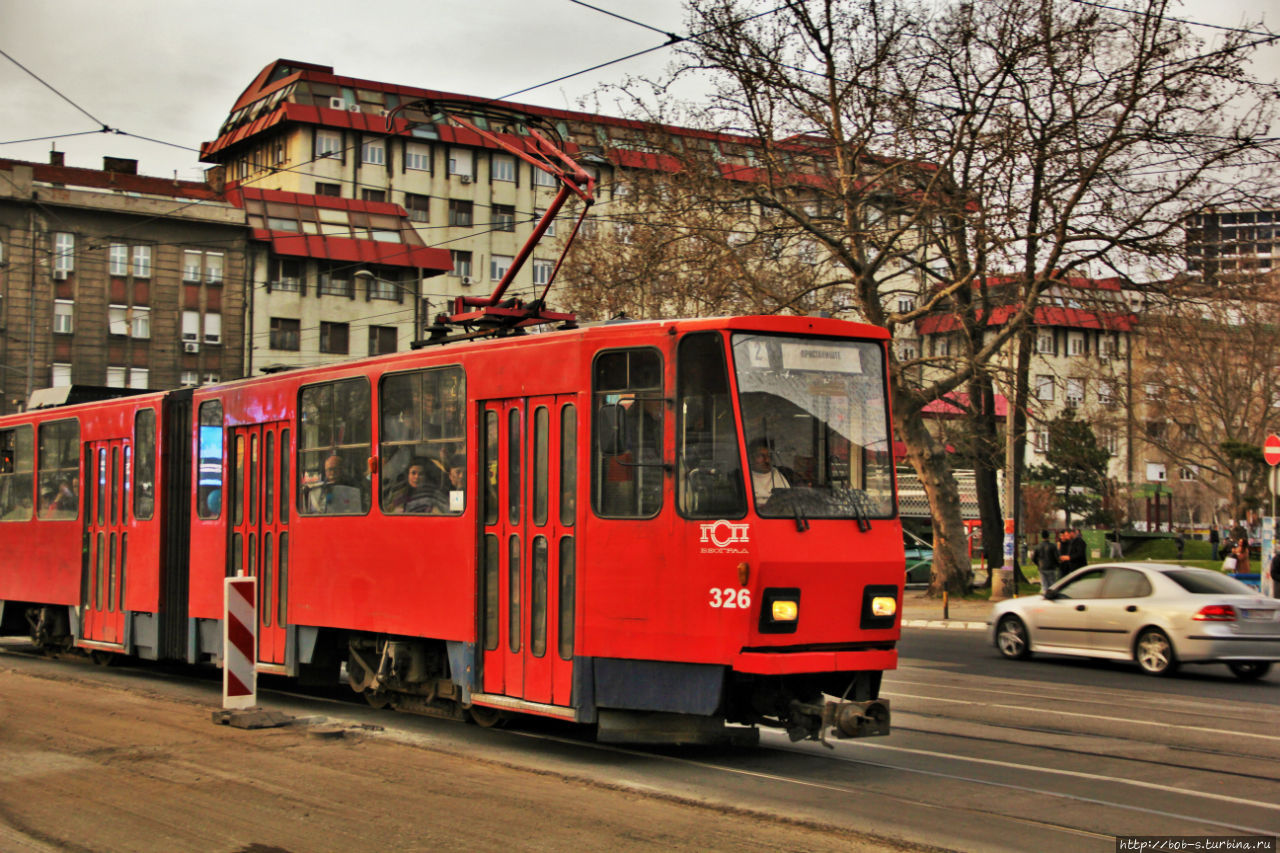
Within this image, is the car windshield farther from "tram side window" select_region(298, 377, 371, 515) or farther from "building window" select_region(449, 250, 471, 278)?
"building window" select_region(449, 250, 471, 278)

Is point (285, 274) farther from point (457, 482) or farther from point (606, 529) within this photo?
point (606, 529)

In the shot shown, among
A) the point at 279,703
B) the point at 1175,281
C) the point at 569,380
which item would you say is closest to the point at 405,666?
the point at 279,703

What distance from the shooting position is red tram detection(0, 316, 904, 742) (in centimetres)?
877

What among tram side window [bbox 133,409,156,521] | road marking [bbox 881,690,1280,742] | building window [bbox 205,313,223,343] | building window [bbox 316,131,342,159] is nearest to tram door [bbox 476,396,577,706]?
road marking [bbox 881,690,1280,742]

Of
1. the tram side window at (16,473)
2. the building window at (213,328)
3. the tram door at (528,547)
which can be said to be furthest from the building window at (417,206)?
the tram door at (528,547)

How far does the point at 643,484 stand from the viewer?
9.07 metres

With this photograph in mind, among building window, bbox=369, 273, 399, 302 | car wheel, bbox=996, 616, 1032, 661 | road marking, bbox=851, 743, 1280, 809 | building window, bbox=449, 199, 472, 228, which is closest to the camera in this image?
road marking, bbox=851, 743, 1280, 809

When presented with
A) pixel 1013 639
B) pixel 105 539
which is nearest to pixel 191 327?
pixel 105 539

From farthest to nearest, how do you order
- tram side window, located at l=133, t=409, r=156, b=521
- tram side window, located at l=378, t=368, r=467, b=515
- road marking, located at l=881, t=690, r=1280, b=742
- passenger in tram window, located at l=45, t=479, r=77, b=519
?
passenger in tram window, located at l=45, t=479, r=77, b=519, tram side window, located at l=133, t=409, r=156, b=521, road marking, located at l=881, t=690, r=1280, b=742, tram side window, located at l=378, t=368, r=467, b=515

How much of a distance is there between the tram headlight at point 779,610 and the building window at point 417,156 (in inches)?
2606

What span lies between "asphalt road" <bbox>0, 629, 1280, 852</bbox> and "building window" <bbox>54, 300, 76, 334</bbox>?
4842cm

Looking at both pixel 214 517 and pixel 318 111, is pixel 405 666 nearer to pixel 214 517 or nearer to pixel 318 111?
pixel 214 517

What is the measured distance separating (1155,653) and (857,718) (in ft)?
29.9

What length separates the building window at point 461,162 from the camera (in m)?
73.6
